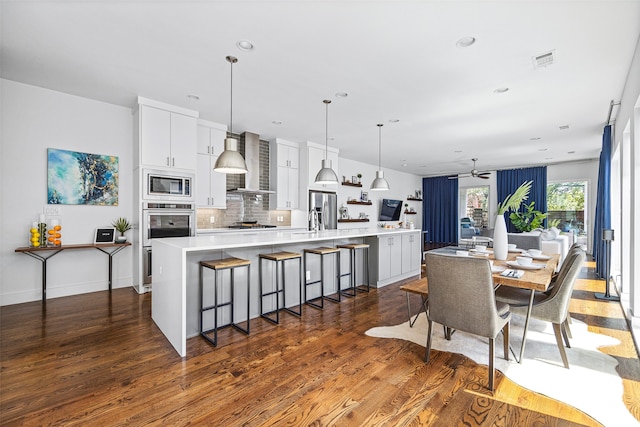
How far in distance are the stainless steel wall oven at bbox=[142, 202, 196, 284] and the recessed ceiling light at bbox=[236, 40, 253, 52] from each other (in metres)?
2.60

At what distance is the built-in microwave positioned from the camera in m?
4.21

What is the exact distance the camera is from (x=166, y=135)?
436 centimetres

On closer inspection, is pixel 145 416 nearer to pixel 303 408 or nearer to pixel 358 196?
pixel 303 408

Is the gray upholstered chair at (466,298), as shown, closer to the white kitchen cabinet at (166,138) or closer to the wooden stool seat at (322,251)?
the wooden stool seat at (322,251)

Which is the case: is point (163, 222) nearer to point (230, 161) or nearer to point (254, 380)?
point (230, 161)

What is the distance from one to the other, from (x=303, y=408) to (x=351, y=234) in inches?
104

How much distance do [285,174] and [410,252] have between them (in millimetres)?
2998

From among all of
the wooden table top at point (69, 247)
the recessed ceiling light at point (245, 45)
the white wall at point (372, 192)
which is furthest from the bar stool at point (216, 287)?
the white wall at point (372, 192)

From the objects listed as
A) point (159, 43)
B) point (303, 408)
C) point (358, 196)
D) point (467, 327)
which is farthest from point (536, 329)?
point (358, 196)

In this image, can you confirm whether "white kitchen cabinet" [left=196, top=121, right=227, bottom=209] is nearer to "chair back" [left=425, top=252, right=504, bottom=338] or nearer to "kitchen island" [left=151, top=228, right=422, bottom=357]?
"kitchen island" [left=151, top=228, right=422, bottom=357]

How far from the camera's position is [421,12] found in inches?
90.6

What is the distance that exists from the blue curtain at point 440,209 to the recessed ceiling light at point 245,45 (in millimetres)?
9421

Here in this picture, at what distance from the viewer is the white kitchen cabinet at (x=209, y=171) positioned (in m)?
5.00

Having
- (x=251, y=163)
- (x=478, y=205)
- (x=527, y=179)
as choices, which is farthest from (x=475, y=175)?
(x=251, y=163)
